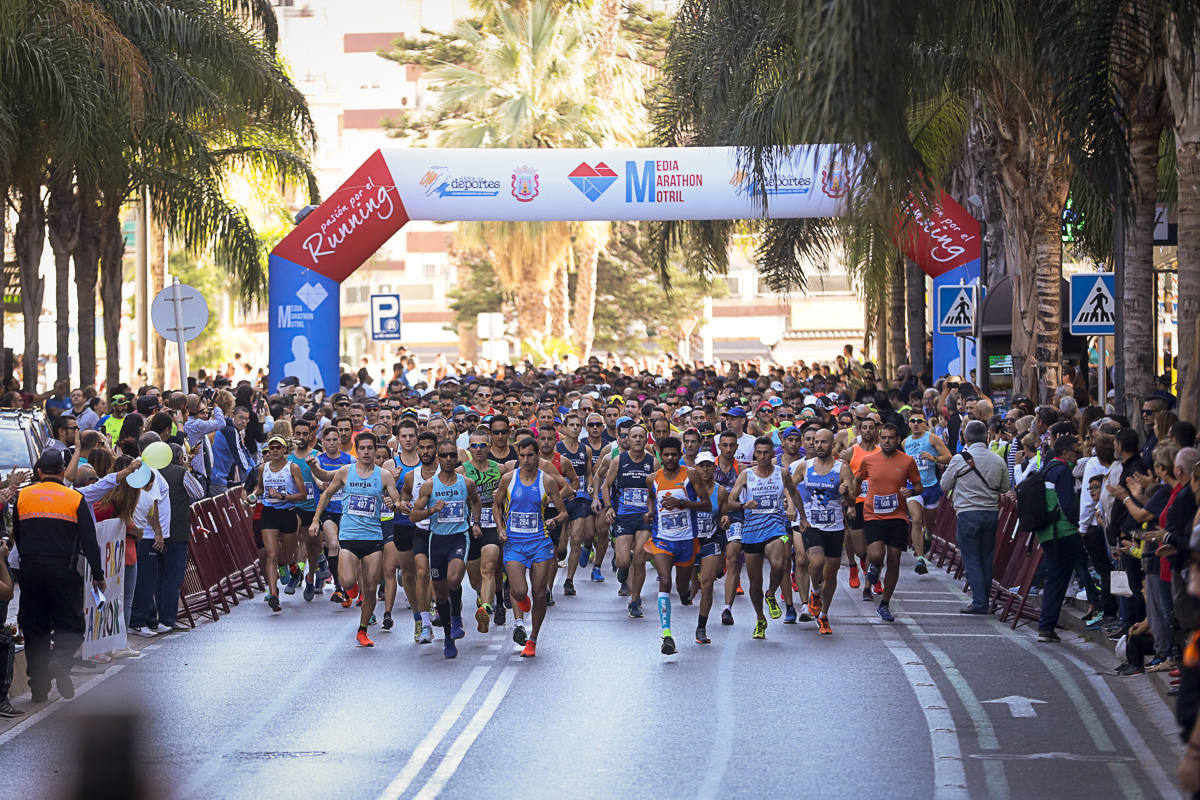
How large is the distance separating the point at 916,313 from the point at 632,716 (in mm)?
24191

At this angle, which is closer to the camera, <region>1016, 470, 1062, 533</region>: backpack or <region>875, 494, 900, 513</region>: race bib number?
<region>1016, 470, 1062, 533</region>: backpack

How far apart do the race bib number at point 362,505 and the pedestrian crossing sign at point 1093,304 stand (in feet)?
27.6

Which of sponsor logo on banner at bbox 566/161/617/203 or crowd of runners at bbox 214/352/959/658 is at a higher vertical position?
sponsor logo on banner at bbox 566/161/617/203

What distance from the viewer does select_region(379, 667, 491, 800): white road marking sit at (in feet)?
31.0

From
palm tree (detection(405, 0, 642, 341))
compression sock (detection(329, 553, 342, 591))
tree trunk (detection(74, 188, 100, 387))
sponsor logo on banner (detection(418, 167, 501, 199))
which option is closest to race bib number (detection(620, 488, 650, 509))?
compression sock (detection(329, 553, 342, 591))

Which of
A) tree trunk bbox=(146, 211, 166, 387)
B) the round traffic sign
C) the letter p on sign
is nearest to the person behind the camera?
the round traffic sign

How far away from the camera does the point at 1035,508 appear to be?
1461 centimetres

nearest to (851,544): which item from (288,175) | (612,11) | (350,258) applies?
(350,258)

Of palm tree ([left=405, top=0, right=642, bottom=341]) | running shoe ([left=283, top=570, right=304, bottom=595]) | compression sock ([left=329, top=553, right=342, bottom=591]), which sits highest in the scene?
palm tree ([left=405, top=0, right=642, bottom=341])

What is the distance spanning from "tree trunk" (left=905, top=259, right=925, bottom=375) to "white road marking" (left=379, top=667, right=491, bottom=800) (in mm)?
21942

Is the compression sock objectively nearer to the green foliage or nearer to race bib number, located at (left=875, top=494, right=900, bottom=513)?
race bib number, located at (left=875, top=494, right=900, bottom=513)

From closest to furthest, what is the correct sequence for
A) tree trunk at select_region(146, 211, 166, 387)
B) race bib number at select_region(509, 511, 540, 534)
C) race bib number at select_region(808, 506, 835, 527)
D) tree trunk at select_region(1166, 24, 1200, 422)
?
race bib number at select_region(509, 511, 540, 534) → tree trunk at select_region(1166, 24, 1200, 422) → race bib number at select_region(808, 506, 835, 527) → tree trunk at select_region(146, 211, 166, 387)

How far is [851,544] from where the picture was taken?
712 inches

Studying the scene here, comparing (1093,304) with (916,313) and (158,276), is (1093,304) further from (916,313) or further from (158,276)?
(158,276)
